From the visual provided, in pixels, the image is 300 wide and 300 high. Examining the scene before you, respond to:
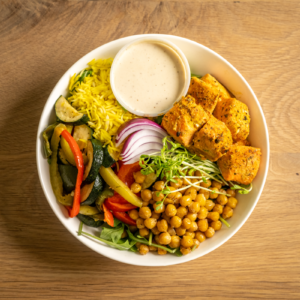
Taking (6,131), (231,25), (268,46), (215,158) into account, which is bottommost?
(215,158)

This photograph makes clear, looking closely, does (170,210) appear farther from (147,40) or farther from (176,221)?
(147,40)

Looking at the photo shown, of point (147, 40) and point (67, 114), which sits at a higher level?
point (147, 40)

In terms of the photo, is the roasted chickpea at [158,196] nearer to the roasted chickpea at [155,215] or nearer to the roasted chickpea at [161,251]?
the roasted chickpea at [155,215]

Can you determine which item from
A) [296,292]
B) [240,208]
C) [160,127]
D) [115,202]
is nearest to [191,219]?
[240,208]

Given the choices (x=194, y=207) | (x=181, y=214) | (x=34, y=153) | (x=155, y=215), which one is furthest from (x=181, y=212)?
(x=34, y=153)

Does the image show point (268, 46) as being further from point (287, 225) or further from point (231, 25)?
point (287, 225)

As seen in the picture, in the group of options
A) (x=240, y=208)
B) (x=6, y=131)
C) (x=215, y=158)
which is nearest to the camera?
(x=215, y=158)
